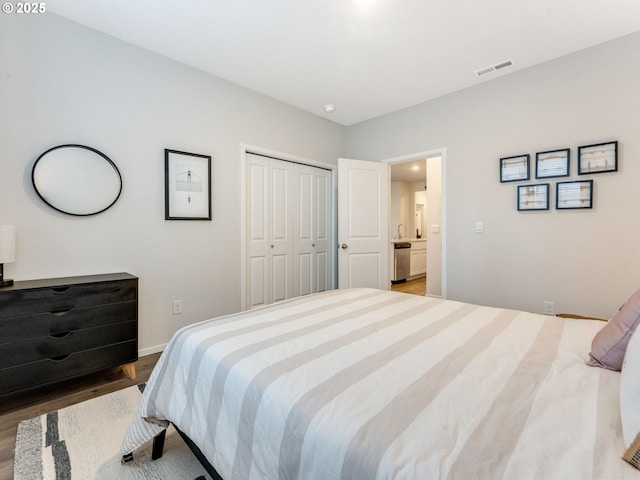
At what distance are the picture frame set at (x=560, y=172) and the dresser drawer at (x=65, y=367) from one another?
146 inches

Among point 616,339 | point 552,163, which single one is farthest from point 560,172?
point 616,339

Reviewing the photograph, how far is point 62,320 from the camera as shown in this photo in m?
1.96

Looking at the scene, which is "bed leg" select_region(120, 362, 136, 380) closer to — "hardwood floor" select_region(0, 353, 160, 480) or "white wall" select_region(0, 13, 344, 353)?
"hardwood floor" select_region(0, 353, 160, 480)

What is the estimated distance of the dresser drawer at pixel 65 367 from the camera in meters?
1.81

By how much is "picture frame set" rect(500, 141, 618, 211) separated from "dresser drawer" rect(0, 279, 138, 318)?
3569mm

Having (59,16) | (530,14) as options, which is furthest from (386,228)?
(59,16)

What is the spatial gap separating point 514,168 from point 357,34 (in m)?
1.99

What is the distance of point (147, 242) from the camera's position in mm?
2689

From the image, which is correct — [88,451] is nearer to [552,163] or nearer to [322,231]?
[322,231]

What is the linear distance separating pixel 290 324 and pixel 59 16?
2.87 metres

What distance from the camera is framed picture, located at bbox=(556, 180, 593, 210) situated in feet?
8.55

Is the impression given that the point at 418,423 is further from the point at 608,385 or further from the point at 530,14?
the point at 530,14

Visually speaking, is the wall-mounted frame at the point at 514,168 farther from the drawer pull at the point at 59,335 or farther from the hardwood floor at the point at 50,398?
the drawer pull at the point at 59,335

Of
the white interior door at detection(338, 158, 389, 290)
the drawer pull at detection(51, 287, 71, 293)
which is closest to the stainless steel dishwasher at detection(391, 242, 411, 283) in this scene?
the white interior door at detection(338, 158, 389, 290)
